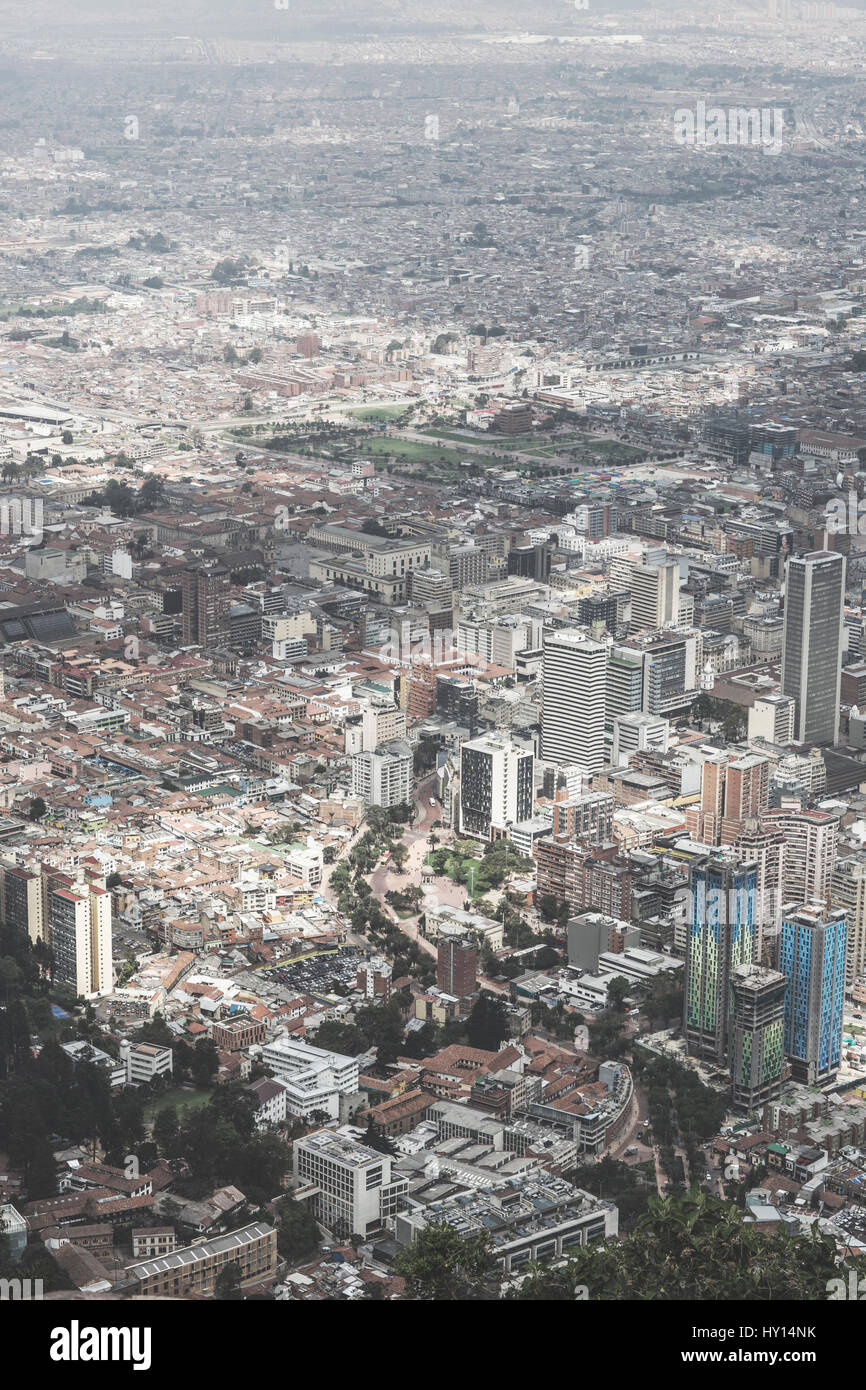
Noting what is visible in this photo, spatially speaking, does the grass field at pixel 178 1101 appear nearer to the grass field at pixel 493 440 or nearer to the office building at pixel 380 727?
the office building at pixel 380 727

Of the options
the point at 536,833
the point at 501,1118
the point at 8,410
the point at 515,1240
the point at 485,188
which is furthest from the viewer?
the point at 485,188

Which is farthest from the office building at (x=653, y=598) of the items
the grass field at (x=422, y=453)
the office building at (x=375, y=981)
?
the office building at (x=375, y=981)

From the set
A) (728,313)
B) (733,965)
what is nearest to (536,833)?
(733,965)

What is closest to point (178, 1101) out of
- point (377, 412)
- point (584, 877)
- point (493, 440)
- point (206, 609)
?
point (584, 877)

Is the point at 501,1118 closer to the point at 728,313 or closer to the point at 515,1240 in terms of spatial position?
the point at 515,1240

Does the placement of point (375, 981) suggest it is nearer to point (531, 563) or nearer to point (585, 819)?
point (585, 819)
